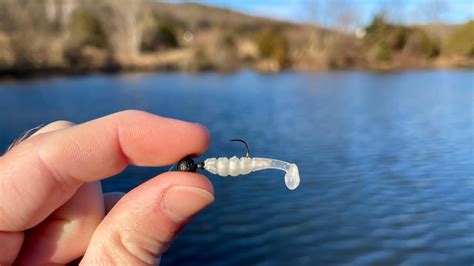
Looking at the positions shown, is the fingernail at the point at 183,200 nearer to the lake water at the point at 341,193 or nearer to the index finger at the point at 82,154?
the index finger at the point at 82,154

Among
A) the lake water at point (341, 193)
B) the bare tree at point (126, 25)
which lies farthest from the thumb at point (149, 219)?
the bare tree at point (126, 25)

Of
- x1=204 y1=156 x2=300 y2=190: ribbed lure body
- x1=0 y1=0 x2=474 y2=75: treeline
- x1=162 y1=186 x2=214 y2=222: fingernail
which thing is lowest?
x1=0 y1=0 x2=474 y2=75: treeline

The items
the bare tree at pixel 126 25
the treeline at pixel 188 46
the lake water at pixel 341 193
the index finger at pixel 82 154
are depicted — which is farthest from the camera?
the bare tree at pixel 126 25

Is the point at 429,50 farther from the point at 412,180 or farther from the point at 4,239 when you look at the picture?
the point at 4,239

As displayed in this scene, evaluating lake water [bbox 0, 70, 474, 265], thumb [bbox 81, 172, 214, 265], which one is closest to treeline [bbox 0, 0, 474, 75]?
lake water [bbox 0, 70, 474, 265]

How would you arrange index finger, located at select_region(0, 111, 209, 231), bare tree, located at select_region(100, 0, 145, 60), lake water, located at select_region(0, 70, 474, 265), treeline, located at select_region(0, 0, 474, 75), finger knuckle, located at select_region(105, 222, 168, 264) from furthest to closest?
bare tree, located at select_region(100, 0, 145, 60) → treeline, located at select_region(0, 0, 474, 75) → lake water, located at select_region(0, 70, 474, 265) → finger knuckle, located at select_region(105, 222, 168, 264) → index finger, located at select_region(0, 111, 209, 231)

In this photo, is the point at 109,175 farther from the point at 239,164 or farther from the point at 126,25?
the point at 126,25

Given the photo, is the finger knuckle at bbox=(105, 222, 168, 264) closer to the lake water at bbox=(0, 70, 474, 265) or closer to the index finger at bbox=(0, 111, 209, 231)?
the index finger at bbox=(0, 111, 209, 231)
